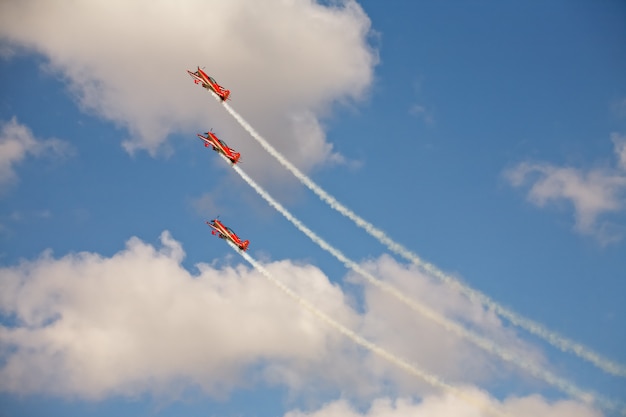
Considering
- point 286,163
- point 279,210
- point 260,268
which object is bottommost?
point 260,268

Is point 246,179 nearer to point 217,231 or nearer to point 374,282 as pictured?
point 217,231

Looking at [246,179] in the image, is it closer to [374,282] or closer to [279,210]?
[279,210]

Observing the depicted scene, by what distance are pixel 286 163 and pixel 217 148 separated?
21.0 meters

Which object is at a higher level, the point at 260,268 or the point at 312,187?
the point at 312,187

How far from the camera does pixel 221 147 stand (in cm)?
14288

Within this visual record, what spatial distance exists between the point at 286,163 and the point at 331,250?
23078 millimetres

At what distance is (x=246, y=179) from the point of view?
137 m

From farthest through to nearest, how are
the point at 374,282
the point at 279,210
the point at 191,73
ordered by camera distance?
the point at 191,73
the point at 279,210
the point at 374,282

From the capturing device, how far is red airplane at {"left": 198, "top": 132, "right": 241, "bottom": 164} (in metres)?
142

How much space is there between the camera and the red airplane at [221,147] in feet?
465

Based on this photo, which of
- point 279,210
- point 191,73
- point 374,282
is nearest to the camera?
point 374,282

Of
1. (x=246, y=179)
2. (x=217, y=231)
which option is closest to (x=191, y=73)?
(x=246, y=179)

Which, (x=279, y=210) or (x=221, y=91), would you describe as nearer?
(x=279, y=210)

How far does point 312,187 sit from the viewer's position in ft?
422
